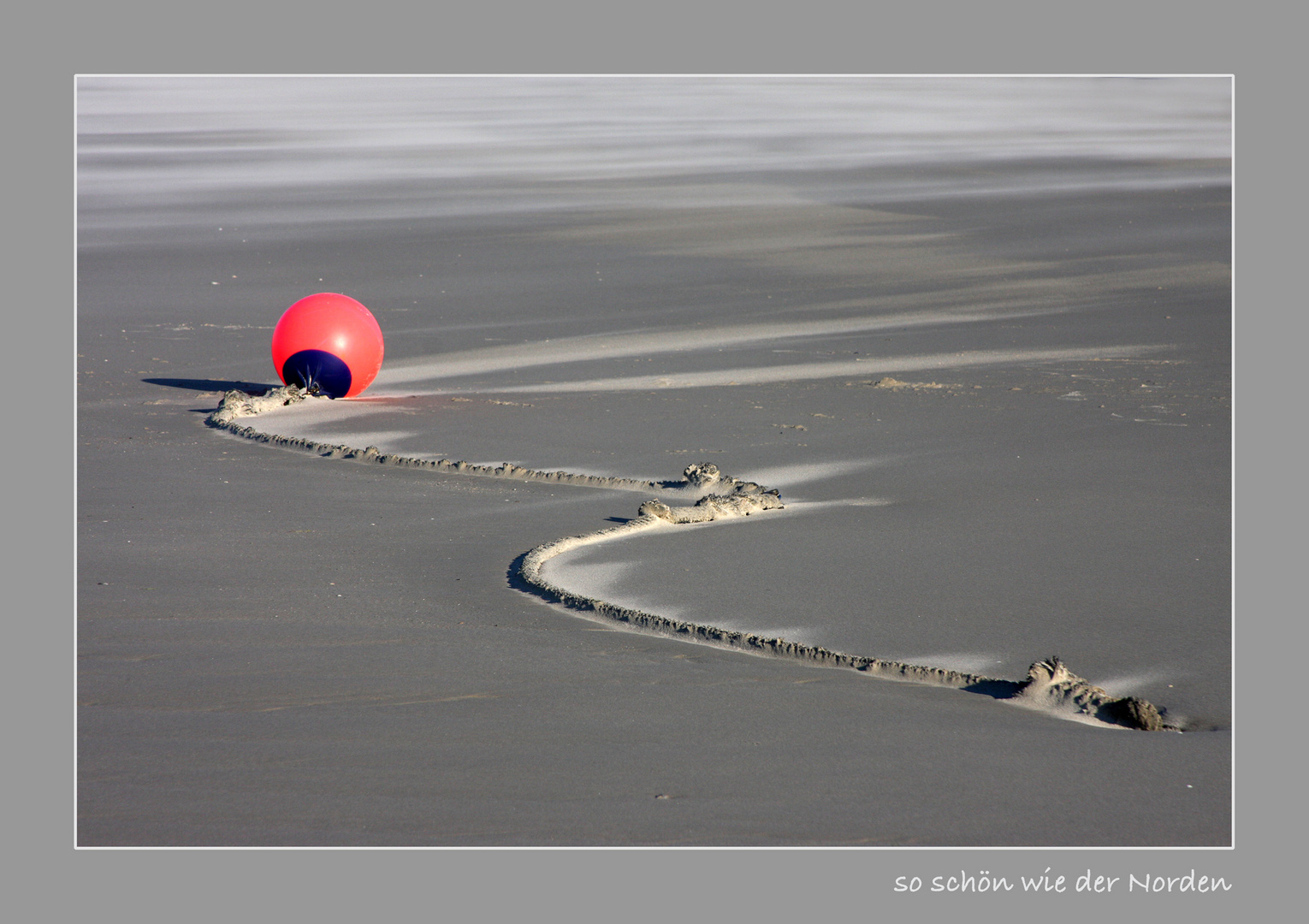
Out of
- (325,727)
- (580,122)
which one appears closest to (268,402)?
(325,727)

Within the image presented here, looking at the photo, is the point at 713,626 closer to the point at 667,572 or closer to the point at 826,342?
the point at 667,572

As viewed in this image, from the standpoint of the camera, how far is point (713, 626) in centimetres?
481

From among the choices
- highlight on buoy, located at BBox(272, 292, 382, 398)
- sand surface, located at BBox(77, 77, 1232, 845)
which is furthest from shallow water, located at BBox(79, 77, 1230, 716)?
highlight on buoy, located at BBox(272, 292, 382, 398)

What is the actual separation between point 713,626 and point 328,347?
4.82 m

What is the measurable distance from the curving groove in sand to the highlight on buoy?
82 centimetres

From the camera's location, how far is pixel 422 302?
13.0m

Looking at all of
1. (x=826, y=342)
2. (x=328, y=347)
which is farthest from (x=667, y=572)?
(x=826, y=342)

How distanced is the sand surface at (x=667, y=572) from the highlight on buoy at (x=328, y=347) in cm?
28

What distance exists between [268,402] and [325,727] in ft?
17.0

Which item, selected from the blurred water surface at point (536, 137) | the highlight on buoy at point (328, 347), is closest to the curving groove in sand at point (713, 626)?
the highlight on buoy at point (328, 347)

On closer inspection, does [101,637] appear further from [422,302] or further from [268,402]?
[422,302]

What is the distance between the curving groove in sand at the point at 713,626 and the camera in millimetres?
4168

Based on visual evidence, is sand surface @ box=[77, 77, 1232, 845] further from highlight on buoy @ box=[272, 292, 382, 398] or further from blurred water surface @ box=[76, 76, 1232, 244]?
blurred water surface @ box=[76, 76, 1232, 244]

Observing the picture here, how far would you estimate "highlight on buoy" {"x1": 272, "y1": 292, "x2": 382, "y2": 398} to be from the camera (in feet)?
28.7
